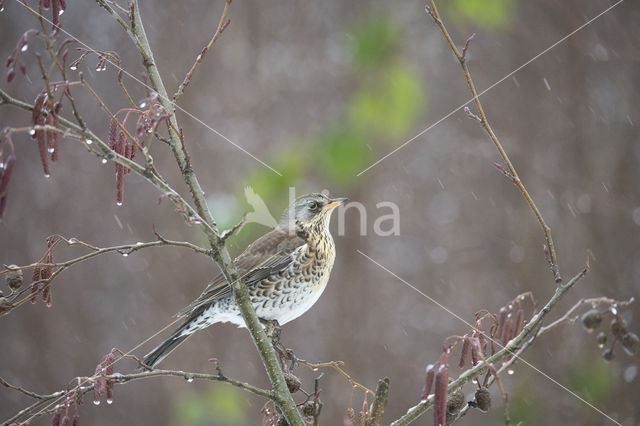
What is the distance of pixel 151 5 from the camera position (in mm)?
7707

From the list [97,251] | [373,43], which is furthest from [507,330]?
[373,43]

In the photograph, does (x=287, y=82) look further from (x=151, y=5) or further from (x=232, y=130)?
(x=151, y=5)

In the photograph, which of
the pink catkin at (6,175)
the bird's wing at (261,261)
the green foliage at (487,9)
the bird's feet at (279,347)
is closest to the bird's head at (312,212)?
the bird's wing at (261,261)

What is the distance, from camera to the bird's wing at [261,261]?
3439 millimetres

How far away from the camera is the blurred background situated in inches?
239

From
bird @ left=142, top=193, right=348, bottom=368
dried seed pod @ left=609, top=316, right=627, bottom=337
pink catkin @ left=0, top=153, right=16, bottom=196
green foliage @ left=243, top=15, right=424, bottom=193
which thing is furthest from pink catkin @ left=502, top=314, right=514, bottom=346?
green foliage @ left=243, top=15, right=424, bottom=193

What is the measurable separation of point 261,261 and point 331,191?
291 centimetres

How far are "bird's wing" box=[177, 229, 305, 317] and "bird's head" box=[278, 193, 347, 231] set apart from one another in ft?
0.35

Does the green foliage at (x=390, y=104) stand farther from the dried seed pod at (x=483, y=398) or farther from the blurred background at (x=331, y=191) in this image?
the dried seed pod at (x=483, y=398)

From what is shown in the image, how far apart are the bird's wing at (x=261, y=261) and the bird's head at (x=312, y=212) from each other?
0.11 metres

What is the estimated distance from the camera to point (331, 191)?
649 cm

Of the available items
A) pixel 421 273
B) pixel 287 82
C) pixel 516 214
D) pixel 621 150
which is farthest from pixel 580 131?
pixel 287 82

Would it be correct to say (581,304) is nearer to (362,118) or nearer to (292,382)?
(292,382)

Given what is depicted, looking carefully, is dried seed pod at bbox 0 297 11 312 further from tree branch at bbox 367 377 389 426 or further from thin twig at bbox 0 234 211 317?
tree branch at bbox 367 377 389 426
